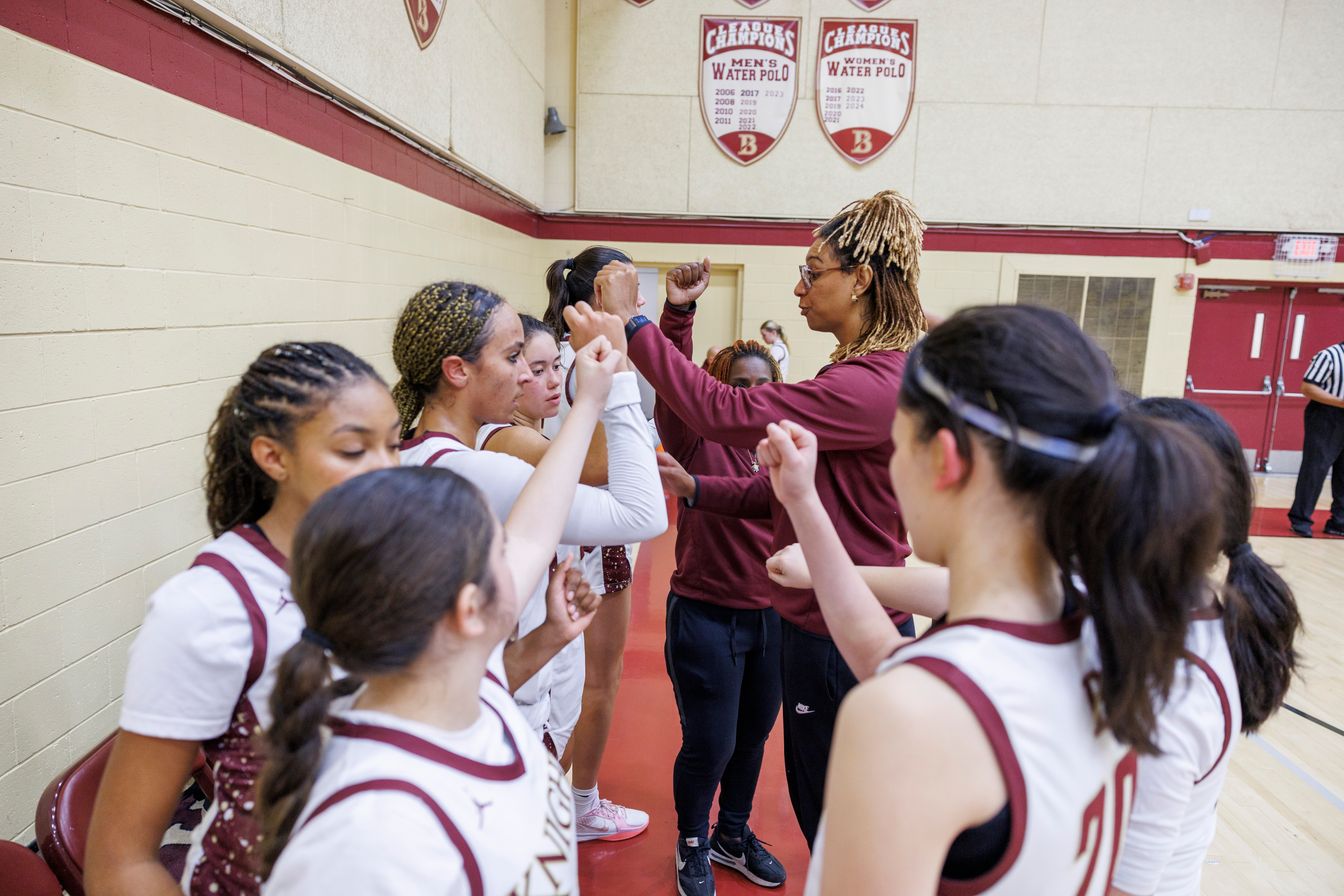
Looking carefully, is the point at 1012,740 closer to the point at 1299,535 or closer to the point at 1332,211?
the point at 1299,535

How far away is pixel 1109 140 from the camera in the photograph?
7.77 metres

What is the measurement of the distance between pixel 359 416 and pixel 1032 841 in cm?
100

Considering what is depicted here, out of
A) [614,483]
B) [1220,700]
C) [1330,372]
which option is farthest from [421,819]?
[1330,372]

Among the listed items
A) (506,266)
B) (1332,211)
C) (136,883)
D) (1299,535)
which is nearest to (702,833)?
(136,883)

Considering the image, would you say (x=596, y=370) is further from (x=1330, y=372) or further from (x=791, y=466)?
(x=1330, y=372)

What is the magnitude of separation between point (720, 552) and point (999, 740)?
147cm

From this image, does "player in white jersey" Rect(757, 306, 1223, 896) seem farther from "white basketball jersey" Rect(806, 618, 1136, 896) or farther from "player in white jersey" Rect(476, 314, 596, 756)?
"player in white jersey" Rect(476, 314, 596, 756)

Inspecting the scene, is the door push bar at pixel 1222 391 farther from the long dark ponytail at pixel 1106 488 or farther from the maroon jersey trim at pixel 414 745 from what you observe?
the maroon jersey trim at pixel 414 745

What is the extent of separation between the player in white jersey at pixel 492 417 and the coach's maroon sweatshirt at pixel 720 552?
58 centimetres

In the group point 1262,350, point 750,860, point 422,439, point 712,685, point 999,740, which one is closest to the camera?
point 999,740

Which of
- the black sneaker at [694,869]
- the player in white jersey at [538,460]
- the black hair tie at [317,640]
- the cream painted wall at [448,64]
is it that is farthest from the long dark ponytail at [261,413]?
the cream painted wall at [448,64]

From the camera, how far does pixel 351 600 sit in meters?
0.77

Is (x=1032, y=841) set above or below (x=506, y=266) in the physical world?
below

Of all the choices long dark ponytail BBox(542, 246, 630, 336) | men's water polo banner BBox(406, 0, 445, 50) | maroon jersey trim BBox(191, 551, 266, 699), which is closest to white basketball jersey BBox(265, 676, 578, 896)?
maroon jersey trim BBox(191, 551, 266, 699)
